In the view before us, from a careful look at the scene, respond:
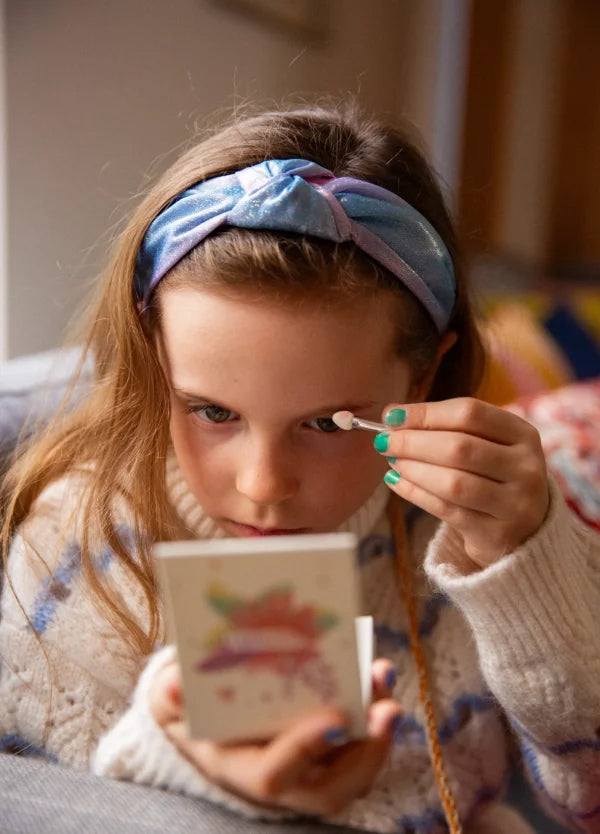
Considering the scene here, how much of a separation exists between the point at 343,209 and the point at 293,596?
0.37 metres

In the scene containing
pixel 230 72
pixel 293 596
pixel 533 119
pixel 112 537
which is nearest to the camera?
pixel 293 596

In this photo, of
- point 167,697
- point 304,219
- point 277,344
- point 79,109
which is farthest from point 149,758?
point 79,109

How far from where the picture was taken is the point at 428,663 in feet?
3.07

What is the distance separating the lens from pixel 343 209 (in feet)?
2.56

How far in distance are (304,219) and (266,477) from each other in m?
0.21

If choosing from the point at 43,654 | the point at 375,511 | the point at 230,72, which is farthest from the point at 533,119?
the point at 43,654

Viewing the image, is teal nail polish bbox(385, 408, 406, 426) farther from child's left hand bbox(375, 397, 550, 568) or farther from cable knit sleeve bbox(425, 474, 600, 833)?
cable knit sleeve bbox(425, 474, 600, 833)

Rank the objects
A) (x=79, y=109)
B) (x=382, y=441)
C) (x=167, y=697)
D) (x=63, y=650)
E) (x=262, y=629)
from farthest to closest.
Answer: (x=79, y=109), (x=63, y=650), (x=382, y=441), (x=167, y=697), (x=262, y=629)

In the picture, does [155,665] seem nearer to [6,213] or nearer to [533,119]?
[6,213]

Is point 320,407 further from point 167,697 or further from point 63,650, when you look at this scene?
point 63,650

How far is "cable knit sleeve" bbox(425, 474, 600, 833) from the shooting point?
2.53ft

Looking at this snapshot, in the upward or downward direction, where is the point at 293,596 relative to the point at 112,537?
upward

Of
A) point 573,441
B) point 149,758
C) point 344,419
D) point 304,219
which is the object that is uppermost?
point 304,219

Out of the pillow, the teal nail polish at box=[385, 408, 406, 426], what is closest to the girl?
the teal nail polish at box=[385, 408, 406, 426]
